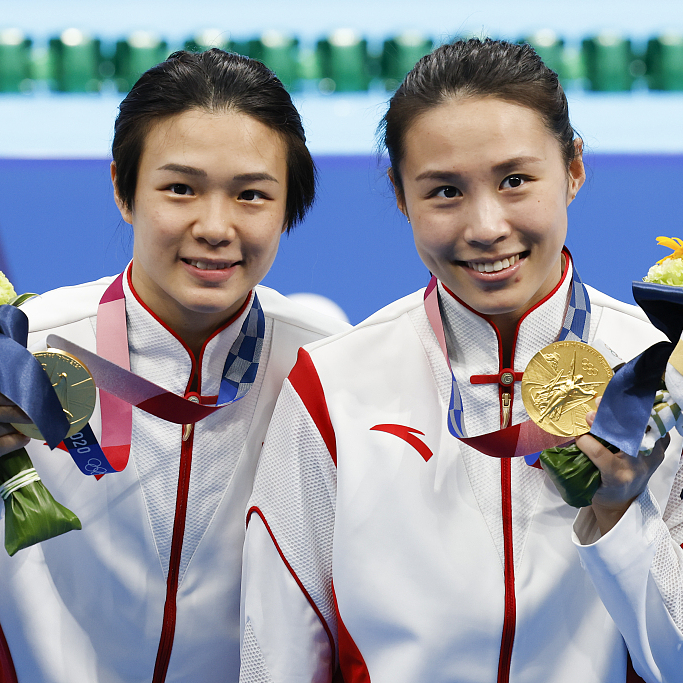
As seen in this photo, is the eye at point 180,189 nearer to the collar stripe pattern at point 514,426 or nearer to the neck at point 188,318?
the neck at point 188,318

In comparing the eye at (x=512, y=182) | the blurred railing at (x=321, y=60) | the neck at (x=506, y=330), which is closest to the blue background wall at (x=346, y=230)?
the blurred railing at (x=321, y=60)

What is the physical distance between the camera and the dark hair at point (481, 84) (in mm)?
1528

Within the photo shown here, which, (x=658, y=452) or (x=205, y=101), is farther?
(x=205, y=101)

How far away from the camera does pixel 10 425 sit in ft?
4.75

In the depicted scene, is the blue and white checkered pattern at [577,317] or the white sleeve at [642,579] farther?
the blue and white checkered pattern at [577,317]

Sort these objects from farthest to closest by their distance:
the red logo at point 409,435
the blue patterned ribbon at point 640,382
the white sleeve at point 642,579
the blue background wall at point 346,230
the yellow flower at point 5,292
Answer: the blue background wall at point 346,230
the red logo at point 409,435
the yellow flower at point 5,292
the white sleeve at point 642,579
the blue patterned ribbon at point 640,382

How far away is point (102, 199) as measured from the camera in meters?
4.39

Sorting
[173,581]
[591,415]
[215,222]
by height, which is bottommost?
[173,581]

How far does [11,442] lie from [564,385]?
963mm

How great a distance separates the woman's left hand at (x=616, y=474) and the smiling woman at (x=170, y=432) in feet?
2.43

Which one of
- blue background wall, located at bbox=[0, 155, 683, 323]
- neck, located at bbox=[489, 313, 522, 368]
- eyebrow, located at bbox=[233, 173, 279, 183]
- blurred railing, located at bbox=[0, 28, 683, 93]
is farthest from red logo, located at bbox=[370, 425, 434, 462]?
blurred railing, located at bbox=[0, 28, 683, 93]

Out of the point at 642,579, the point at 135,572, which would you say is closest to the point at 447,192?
the point at 642,579

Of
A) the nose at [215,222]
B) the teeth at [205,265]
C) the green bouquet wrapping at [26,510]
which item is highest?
the nose at [215,222]

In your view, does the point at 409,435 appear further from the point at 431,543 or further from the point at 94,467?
the point at 94,467
